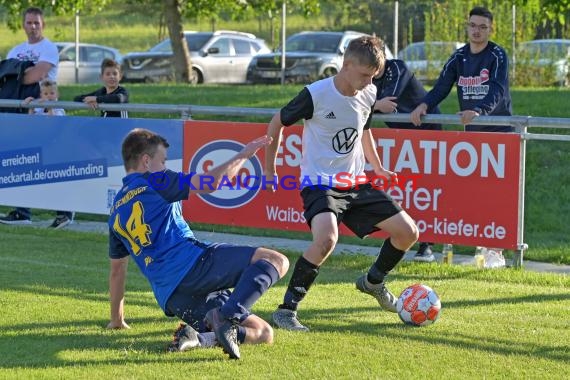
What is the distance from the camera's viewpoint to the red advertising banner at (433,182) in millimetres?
9875

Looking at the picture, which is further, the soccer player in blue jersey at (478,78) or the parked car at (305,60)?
the parked car at (305,60)

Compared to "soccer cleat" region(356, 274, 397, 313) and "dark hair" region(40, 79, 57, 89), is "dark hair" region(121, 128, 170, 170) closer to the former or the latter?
"soccer cleat" region(356, 274, 397, 313)

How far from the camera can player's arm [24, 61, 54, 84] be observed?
1333 cm

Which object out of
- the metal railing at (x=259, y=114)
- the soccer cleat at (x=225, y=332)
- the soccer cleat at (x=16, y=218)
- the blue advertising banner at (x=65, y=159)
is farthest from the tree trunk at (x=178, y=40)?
the soccer cleat at (x=225, y=332)

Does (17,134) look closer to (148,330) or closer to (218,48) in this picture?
(148,330)

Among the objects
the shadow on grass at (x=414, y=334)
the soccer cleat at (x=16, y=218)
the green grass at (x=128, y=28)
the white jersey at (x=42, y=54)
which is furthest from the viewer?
the green grass at (x=128, y=28)

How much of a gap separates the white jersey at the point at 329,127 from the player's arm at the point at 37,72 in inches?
250

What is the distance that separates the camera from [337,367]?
21.3 feet

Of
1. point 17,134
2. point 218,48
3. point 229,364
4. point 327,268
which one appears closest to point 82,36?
point 218,48

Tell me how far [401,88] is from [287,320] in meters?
3.74

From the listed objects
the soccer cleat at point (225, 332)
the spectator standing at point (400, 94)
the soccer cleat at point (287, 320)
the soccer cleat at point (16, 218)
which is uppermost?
the spectator standing at point (400, 94)

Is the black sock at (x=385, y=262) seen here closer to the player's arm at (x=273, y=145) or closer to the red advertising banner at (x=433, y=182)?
the player's arm at (x=273, y=145)

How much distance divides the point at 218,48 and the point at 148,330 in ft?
89.2

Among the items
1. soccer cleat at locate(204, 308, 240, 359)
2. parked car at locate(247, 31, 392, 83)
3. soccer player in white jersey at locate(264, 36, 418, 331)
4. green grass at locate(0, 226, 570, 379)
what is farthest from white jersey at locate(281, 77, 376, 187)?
parked car at locate(247, 31, 392, 83)
